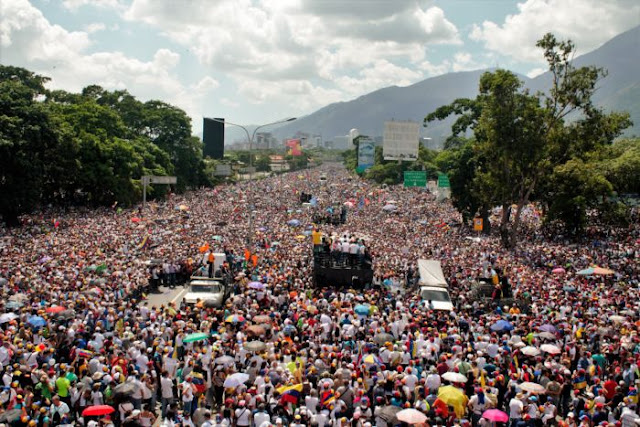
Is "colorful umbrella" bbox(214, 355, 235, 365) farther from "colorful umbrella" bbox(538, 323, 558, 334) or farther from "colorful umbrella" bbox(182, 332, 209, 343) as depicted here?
"colorful umbrella" bbox(538, 323, 558, 334)

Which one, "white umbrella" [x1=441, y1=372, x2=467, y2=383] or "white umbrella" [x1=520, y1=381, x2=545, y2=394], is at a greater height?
"white umbrella" [x1=441, y1=372, x2=467, y2=383]

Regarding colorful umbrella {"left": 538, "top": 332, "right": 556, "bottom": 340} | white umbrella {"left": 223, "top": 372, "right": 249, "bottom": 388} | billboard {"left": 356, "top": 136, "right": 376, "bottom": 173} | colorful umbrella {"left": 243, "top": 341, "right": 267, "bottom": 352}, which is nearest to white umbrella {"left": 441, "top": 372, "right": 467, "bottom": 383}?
white umbrella {"left": 223, "top": 372, "right": 249, "bottom": 388}

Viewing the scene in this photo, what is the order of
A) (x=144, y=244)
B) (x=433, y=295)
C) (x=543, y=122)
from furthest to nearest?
A: (x=543, y=122) → (x=144, y=244) → (x=433, y=295)

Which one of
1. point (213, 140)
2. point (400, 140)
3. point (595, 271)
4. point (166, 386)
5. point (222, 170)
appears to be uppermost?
point (213, 140)

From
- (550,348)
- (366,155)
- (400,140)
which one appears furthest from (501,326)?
(366,155)

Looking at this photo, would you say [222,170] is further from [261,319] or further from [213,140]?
[261,319]

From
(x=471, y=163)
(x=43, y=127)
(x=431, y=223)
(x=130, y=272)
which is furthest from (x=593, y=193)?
(x=43, y=127)
